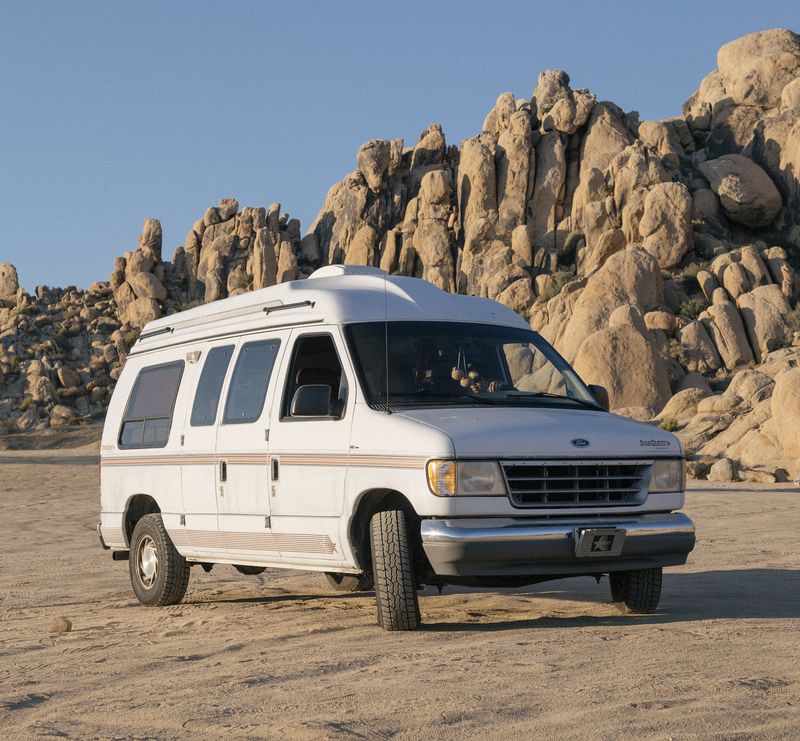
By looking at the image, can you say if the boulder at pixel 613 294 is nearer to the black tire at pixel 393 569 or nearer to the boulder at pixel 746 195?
the boulder at pixel 746 195

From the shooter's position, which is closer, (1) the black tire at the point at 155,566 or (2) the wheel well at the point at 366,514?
(2) the wheel well at the point at 366,514

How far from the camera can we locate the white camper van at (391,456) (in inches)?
308

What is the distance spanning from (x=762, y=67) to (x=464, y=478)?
6794cm

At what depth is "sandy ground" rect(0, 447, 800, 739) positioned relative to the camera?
18.5 ft

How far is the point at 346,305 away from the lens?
905cm

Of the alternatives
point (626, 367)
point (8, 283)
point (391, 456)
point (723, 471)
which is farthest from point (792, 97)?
point (391, 456)

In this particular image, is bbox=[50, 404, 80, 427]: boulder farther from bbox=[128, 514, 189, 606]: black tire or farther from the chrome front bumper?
the chrome front bumper

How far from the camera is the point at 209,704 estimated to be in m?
6.14

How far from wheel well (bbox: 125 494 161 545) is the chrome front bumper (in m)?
4.22

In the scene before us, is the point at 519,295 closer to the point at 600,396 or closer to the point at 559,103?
the point at 559,103

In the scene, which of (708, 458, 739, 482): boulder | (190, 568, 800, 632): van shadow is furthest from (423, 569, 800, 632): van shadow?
(708, 458, 739, 482): boulder

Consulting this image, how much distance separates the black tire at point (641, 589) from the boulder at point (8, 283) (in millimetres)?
84822

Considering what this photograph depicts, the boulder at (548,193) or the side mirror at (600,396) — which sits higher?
the boulder at (548,193)

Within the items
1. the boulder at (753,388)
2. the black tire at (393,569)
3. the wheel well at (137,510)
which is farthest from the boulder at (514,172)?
the black tire at (393,569)
